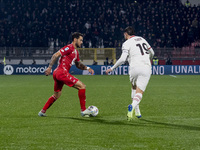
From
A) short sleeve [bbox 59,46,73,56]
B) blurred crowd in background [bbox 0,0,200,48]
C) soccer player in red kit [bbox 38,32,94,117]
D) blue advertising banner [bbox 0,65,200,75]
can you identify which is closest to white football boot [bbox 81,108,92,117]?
soccer player in red kit [bbox 38,32,94,117]

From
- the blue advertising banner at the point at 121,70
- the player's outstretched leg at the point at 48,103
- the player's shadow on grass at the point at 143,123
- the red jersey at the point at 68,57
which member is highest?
the red jersey at the point at 68,57

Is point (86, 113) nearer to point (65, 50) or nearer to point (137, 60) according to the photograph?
point (65, 50)

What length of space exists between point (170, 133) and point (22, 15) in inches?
1436

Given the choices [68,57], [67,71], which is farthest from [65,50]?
[67,71]

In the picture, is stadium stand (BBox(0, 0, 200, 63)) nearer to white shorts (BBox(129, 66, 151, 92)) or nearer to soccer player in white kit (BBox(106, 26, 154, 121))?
soccer player in white kit (BBox(106, 26, 154, 121))

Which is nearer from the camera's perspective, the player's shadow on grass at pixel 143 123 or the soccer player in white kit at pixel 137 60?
the player's shadow on grass at pixel 143 123

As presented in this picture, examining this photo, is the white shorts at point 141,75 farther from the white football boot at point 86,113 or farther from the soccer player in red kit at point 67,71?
the white football boot at point 86,113

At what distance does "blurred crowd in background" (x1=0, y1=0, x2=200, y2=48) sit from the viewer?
37.5 metres

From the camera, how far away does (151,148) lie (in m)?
5.29

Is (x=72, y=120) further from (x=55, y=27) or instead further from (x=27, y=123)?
(x=55, y=27)

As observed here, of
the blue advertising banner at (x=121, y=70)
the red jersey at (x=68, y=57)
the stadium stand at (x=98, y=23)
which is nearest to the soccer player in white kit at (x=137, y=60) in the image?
the red jersey at (x=68, y=57)

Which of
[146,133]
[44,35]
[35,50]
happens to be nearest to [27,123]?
[146,133]

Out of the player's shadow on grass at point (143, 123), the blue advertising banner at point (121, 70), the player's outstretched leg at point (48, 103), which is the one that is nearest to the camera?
the player's shadow on grass at point (143, 123)

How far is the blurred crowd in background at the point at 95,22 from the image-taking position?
37469mm
